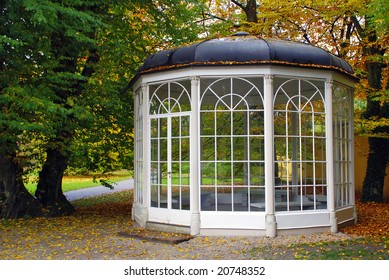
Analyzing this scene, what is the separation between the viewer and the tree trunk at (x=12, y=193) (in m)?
11.2

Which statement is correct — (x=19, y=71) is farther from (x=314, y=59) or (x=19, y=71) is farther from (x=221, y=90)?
(x=314, y=59)

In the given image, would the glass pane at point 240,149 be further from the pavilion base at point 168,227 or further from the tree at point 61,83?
the pavilion base at point 168,227

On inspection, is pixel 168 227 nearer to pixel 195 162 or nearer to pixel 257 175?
pixel 195 162

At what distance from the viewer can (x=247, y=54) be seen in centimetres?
866

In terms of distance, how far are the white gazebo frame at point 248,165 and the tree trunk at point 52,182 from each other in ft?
8.77

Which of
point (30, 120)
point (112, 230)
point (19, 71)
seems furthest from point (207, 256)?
point (19, 71)

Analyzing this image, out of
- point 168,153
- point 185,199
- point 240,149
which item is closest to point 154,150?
point 168,153

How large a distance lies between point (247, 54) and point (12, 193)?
665 centimetres

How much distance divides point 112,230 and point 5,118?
3.06 metres

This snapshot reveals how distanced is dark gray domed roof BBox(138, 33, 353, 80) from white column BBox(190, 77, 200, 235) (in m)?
0.46

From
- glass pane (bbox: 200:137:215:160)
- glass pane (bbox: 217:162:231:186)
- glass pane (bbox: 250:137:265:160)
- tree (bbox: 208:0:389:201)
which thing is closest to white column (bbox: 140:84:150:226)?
glass pane (bbox: 200:137:215:160)

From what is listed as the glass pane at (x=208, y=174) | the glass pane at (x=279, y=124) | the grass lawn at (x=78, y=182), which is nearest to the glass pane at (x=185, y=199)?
the glass pane at (x=208, y=174)

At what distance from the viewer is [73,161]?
12414 mm

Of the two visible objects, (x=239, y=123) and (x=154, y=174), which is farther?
(x=239, y=123)
